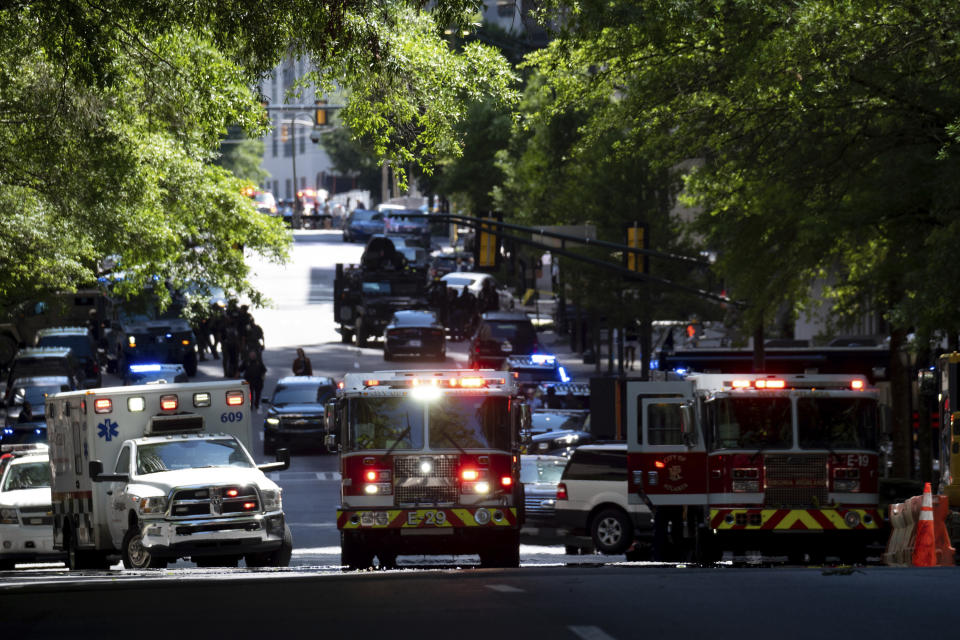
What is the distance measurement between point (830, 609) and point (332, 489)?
77.5 feet

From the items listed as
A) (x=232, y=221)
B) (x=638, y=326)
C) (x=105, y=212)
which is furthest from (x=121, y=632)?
(x=638, y=326)

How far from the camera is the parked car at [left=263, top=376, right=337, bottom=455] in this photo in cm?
3662

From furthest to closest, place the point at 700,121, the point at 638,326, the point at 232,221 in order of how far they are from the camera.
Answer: the point at 638,326 < the point at 232,221 < the point at 700,121

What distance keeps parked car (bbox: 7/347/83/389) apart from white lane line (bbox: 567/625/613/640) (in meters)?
35.6

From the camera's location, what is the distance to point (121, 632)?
943 centimetres

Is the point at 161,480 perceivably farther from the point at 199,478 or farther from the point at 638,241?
the point at 638,241

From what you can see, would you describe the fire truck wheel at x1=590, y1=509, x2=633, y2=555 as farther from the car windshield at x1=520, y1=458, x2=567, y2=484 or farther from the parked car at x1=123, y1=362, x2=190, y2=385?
the parked car at x1=123, y1=362, x2=190, y2=385

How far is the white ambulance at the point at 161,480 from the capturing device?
19266 mm

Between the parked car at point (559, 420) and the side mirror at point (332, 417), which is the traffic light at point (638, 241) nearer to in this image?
the parked car at point (559, 420)

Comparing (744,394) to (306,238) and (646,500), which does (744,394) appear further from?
(306,238)

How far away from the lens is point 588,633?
28.8 feet

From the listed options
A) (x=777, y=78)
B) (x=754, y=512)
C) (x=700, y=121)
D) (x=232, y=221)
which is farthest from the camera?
(x=232, y=221)

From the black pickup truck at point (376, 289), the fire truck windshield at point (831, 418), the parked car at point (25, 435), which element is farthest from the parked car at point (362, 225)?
the fire truck windshield at point (831, 418)

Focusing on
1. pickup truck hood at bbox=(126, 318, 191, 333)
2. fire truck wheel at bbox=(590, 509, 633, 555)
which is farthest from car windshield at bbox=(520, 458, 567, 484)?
pickup truck hood at bbox=(126, 318, 191, 333)
